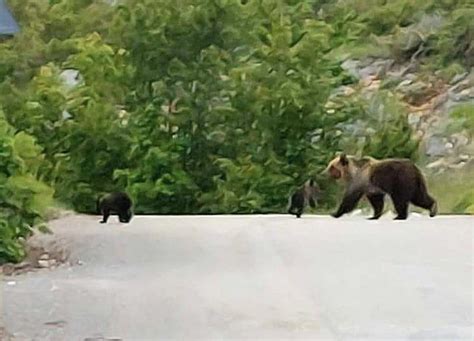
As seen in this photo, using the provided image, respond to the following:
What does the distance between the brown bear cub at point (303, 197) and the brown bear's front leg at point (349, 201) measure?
92 millimetres

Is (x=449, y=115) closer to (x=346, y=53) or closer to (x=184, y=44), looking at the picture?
(x=346, y=53)

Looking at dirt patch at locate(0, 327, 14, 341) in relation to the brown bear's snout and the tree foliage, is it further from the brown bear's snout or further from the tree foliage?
the brown bear's snout

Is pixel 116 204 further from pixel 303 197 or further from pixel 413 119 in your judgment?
pixel 413 119

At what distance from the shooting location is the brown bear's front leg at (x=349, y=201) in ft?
11.2

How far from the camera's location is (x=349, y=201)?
345 centimetres

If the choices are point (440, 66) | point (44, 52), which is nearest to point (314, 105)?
point (440, 66)

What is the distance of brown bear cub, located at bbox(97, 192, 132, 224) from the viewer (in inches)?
129

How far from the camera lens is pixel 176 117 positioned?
11.2 ft

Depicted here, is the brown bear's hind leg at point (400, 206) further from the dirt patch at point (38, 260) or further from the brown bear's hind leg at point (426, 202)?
the dirt patch at point (38, 260)

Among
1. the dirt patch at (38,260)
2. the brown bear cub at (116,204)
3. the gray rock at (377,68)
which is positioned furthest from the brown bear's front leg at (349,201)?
the dirt patch at (38,260)

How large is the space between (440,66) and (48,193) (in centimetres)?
124

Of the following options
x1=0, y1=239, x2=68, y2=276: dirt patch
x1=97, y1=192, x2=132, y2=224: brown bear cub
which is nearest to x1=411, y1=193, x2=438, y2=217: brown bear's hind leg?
x1=97, y1=192, x2=132, y2=224: brown bear cub

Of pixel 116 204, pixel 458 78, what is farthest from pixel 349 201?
pixel 116 204

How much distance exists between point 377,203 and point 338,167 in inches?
7.4
